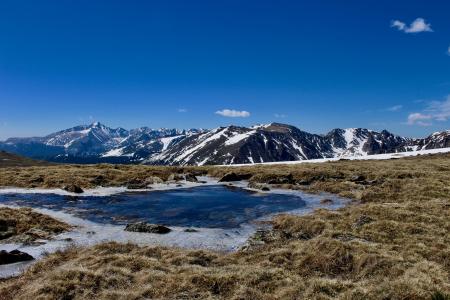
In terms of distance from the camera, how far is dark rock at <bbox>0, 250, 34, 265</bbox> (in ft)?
72.6

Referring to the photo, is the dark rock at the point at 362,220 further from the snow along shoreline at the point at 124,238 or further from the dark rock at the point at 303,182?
the dark rock at the point at 303,182

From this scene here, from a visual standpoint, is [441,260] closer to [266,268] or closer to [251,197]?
[266,268]

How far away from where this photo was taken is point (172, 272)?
1945cm

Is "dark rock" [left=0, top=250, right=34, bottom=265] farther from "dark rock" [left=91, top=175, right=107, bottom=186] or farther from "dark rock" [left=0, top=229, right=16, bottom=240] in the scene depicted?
"dark rock" [left=91, top=175, right=107, bottom=186]

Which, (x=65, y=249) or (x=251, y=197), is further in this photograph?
(x=251, y=197)

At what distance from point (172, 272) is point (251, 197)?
103ft

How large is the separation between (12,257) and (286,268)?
15225 mm

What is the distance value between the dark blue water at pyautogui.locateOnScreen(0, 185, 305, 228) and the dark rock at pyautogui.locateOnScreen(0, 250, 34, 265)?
465 inches

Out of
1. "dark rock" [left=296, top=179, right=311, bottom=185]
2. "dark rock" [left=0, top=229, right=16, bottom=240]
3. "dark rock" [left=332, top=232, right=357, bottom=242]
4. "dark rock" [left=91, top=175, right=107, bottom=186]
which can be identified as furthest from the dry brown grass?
"dark rock" [left=296, top=179, right=311, bottom=185]

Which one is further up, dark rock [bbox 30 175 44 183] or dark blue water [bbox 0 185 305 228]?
dark rock [bbox 30 175 44 183]

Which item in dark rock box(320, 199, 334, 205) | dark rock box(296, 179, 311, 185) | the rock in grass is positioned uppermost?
dark rock box(296, 179, 311, 185)

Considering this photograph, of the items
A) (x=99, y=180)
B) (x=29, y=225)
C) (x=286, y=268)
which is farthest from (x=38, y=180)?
(x=286, y=268)

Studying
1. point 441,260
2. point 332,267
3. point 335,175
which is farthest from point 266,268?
point 335,175

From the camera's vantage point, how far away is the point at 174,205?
44.2m
